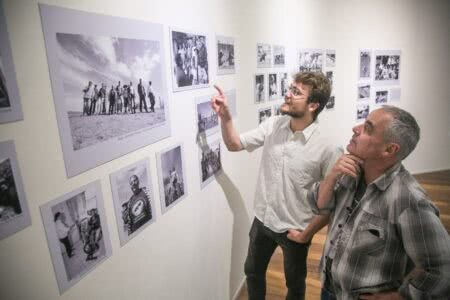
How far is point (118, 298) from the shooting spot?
1.15m

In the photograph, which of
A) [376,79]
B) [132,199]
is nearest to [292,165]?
[132,199]

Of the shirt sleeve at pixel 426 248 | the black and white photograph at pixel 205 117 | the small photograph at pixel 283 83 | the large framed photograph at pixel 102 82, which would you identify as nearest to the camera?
the large framed photograph at pixel 102 82

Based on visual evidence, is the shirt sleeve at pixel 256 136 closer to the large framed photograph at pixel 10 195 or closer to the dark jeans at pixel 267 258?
the dark jeans at pixel 267 258

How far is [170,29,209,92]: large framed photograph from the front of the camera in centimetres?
139

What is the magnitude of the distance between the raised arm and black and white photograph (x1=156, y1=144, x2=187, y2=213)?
0.38 m

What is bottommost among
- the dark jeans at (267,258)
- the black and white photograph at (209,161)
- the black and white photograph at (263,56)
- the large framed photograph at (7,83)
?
the dark jeans at (267,258)

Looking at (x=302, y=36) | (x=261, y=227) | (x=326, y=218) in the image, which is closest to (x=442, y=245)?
(x=326, y=218)

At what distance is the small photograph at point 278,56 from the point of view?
2.64 metres

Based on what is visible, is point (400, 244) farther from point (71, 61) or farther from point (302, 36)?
point (302, 36)

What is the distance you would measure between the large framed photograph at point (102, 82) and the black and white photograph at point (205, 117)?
36 cm

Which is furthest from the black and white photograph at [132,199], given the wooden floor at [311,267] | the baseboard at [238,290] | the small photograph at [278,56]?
the small photograph at [278,56]

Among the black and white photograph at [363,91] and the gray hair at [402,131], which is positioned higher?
the gray hair at [402,131]

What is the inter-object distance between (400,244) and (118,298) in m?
1.06

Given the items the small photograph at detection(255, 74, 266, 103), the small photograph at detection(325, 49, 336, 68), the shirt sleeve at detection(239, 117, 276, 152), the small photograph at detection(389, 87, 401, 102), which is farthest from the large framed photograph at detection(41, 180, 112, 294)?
the small photograph at detection(389, 87, 401, 102)
